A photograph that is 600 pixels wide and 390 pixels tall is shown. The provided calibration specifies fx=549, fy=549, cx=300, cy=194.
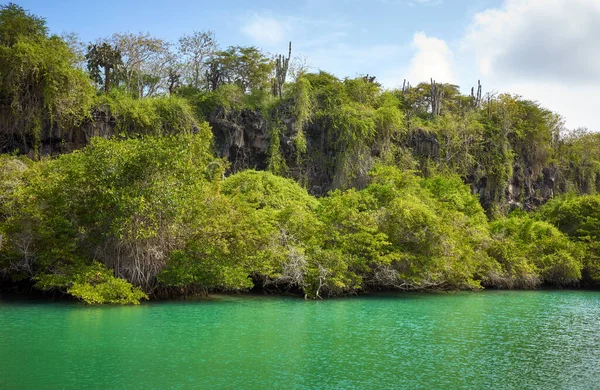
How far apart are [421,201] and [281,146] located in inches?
418

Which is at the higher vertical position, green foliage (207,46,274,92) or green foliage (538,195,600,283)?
green foliage (207,46,274,92)

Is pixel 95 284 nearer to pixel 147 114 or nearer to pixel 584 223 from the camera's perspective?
pixel 147 114

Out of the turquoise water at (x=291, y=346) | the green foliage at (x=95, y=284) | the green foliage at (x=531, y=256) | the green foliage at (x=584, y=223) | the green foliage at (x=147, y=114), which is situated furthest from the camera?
the green foliage at (x=584, y=223)

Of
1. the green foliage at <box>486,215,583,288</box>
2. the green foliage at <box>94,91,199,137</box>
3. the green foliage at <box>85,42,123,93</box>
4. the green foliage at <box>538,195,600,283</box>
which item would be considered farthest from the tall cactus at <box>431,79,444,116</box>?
the green foliage at <box>85,42,123,93</box>

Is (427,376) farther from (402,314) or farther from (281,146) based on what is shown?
(281,146)

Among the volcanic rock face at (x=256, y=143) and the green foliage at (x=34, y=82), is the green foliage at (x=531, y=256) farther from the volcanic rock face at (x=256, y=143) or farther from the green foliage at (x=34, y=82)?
the green foliage at (x=34, y=82)

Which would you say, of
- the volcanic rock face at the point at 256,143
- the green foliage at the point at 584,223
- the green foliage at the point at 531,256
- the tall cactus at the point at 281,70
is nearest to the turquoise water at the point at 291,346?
the green foliage at the point at 531,256

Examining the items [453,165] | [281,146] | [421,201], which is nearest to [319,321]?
[421,201]

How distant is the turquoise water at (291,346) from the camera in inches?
363

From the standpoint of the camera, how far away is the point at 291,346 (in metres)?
11.8

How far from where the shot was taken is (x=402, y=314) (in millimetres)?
17125

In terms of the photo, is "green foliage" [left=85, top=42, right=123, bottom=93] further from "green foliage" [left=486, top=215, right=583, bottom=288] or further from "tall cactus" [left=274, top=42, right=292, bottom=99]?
"green foliage" [left=486, top=215, right=583, bottom=288]

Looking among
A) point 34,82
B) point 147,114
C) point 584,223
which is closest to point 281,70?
point 147,114

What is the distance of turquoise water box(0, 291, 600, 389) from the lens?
9211 millimetres
